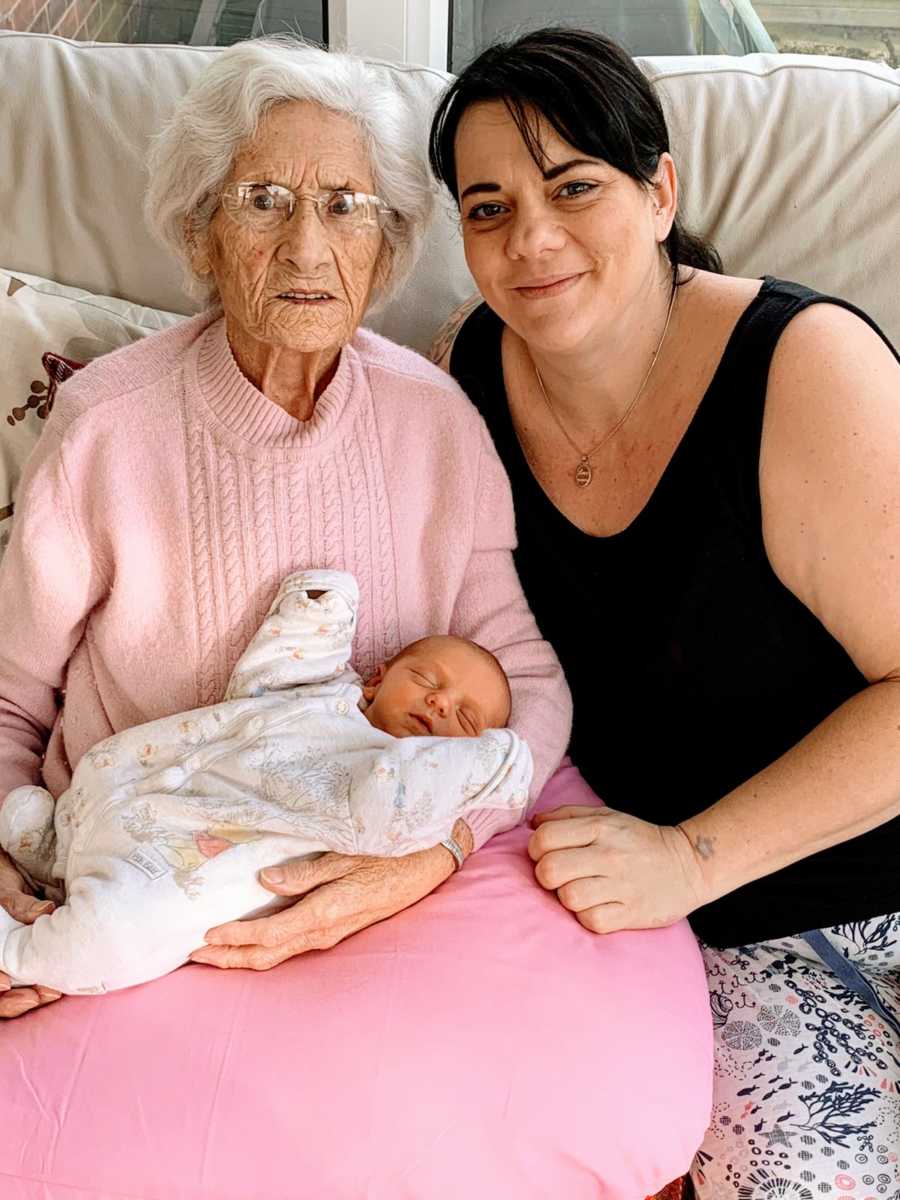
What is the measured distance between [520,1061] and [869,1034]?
0.51 m

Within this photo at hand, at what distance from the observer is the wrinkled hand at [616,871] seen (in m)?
1.45

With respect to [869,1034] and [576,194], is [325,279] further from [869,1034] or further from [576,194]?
[869,1034]

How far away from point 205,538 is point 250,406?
18 cm

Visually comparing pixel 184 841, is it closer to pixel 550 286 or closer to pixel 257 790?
pixel 257 790

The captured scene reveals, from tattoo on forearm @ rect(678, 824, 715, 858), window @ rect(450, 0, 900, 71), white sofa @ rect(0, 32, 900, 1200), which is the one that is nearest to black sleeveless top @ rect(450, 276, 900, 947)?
tattoo on forearm @ rect(678, 824, 715, 858)

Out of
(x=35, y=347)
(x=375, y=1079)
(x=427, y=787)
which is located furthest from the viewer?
(x=35, y=347)

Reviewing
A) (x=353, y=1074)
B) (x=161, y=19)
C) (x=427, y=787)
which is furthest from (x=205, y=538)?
(x=161, y=19)

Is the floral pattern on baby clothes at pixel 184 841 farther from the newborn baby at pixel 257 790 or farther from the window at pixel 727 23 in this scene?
the window at pixel 727 23

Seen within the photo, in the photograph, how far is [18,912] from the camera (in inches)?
55.6

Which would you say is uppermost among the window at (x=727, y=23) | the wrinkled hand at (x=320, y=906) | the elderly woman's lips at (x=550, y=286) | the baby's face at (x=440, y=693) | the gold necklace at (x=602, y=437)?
the window at (x=727, y=23)

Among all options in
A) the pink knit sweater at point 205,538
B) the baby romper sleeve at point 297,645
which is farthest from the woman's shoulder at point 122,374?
the baby romper sleeve at point 297,645

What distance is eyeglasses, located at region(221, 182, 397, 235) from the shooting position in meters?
1.54

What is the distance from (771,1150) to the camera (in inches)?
56.1

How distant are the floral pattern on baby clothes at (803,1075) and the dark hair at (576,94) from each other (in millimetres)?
1014
